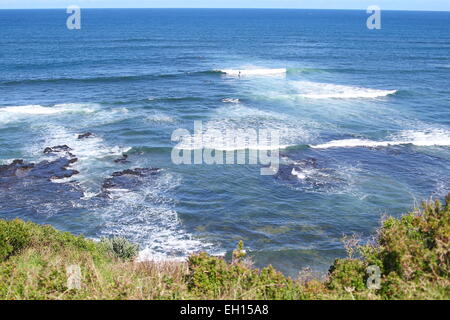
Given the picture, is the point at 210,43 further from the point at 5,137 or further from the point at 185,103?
the point at 5,137

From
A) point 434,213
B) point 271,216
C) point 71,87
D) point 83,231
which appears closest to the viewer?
point 434,213

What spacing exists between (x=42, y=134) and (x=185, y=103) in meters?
14.6

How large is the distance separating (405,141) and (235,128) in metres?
13.2

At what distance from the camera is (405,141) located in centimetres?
→ 3456

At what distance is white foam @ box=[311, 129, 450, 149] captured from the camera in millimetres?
33656

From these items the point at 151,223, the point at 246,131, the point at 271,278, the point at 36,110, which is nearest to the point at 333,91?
the point at 246,131

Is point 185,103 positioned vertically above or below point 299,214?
above

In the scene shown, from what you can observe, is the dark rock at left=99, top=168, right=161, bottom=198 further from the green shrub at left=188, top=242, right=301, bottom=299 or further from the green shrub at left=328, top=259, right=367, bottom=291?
the green shrub at left=328, top=259, right=367, bottom=291

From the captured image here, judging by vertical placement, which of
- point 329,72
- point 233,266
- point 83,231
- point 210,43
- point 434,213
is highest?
point 210,43

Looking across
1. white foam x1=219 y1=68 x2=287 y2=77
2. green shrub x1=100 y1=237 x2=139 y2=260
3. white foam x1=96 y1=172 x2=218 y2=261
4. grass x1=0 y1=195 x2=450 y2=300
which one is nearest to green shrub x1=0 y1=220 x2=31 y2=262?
grass x1=0 y1=195 x2=450 y2=300

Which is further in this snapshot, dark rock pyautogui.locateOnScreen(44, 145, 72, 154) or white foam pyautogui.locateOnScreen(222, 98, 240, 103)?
white foam pyautogui.locateOnScreen(222, 98, 240, 103)

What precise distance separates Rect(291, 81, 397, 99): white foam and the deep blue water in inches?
8.5

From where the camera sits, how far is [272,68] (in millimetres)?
63938
